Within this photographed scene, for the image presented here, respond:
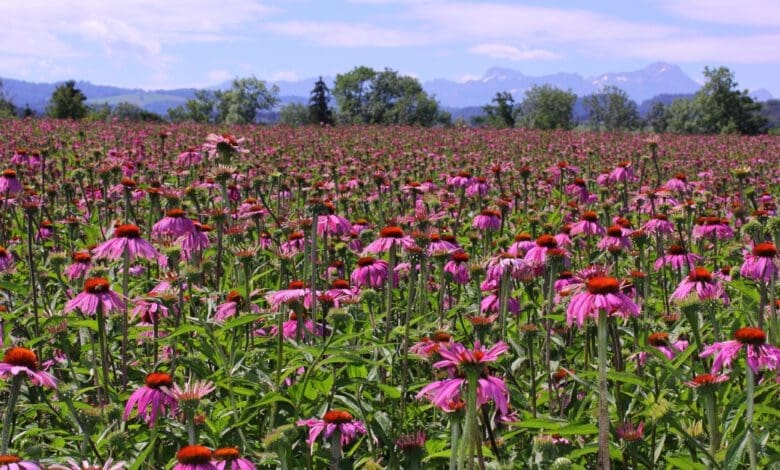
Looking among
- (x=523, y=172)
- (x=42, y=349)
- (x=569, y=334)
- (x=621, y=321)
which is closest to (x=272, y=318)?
(x=42, y=349)

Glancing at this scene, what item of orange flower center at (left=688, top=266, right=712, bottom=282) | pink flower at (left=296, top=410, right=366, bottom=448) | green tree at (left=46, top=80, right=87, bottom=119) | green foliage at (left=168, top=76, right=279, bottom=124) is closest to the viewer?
pink flower at (left=296, top=410, right=366, bottom=448)

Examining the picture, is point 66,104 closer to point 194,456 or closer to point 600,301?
point 194,456

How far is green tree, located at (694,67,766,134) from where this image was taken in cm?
6644

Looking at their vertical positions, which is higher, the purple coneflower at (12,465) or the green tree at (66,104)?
the green tree at (66,104)

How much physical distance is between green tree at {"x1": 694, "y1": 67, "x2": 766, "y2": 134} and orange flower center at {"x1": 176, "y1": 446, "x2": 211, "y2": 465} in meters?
69.3

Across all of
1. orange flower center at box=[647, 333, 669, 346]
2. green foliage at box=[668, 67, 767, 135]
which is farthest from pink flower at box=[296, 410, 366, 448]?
green foliage at box=[668, 67, 767, 135]

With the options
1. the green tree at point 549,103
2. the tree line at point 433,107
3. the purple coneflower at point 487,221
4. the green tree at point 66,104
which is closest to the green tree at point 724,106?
the tree line at point 433,107

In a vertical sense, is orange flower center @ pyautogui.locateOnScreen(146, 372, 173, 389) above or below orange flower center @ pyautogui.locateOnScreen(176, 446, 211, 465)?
below

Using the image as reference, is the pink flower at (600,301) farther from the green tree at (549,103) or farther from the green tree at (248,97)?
the green tree at (248,97)

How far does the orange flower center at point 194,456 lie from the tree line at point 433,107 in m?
45.9

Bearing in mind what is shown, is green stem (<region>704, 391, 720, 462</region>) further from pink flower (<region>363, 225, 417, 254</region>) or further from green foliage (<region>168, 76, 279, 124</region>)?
green foliage (<region>168, 76, 279, 124</region>)

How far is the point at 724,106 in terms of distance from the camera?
68.4 metres

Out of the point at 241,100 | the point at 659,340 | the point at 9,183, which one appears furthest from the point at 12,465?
the point at 241,100

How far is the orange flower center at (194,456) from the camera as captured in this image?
1.96 m
